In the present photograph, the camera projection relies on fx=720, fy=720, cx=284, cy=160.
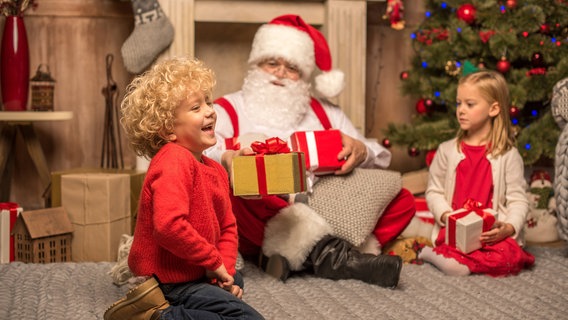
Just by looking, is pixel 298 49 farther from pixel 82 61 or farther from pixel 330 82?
pixel 82 61

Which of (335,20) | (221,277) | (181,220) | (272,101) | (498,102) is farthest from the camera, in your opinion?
(335,20)

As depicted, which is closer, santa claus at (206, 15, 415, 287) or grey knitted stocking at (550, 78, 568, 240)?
santa claus at (206, 15, 415, 287)

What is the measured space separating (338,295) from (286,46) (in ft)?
4.14

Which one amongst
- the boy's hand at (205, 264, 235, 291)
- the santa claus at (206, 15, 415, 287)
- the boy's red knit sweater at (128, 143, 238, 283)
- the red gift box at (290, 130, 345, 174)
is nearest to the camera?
the boy's red knit sweater at (128, 143, 238, 283)

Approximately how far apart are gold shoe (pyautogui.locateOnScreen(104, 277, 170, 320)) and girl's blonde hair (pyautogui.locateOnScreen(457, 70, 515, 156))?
1.79 metres

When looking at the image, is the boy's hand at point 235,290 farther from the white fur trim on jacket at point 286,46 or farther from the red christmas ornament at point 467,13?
the red christmas ornament at point 467,13

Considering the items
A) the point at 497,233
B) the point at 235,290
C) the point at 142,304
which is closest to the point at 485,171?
the point at 497,233

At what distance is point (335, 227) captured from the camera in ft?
9.78

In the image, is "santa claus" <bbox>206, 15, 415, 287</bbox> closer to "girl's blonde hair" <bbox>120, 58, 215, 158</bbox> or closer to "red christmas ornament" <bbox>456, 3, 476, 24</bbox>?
"girl's blonde hair" <bbox>120, 58, 215, 158</bbox>

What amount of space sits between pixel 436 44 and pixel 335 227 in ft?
4.72

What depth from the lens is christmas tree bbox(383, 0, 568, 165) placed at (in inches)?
147

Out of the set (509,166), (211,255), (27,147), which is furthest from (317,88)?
(211,255)

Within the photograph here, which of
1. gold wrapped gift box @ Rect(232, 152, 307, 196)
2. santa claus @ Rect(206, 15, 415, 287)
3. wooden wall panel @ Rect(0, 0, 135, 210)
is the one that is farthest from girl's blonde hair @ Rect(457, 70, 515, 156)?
wooden wall panel @ Rect(0, 0, 135, 210)

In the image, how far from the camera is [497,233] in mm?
3025
